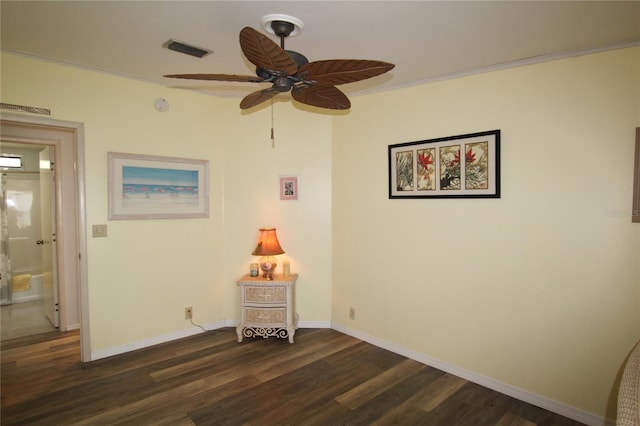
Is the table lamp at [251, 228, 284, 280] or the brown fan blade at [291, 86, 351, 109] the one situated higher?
the brown fan blade at [291, 86, 351, 109]

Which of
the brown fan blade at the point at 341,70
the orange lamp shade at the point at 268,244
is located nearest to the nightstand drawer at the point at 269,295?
the orange lamp shade at the point at 268,244

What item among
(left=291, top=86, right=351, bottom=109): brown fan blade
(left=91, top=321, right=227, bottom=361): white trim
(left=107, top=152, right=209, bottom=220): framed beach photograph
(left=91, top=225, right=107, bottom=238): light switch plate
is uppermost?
(left=291, top=86, right=351, bottom=109): brown fan blade

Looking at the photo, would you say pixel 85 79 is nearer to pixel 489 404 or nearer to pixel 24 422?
pixel 24 422

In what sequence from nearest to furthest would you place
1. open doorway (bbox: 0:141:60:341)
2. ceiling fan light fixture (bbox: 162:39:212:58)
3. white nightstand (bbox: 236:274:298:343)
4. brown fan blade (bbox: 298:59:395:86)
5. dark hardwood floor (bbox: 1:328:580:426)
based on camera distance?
brown fan blade (bbox: 298:59:395:86), dark hardwood floor (bbox: 1:328:580:426), ceiling fan light fixture (bbox: 162:39:212:58), white nightstand (bbox: 236:274:298:343), open doorway (bbox: 0:141:60:341)

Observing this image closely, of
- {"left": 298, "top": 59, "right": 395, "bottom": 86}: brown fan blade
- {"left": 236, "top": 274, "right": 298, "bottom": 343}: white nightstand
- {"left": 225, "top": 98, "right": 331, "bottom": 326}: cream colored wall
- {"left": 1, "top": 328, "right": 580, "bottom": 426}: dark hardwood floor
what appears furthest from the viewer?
{"left": 225, "top": 98, "right": 331, "bottom": 326}: cream colored wall

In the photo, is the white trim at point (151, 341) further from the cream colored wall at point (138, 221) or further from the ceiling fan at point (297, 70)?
the ceiling fan at point (297, 70)

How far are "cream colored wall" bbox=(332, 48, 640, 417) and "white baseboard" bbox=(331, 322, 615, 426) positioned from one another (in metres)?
0.04

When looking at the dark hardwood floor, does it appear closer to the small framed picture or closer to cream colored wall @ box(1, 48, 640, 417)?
cream colored wall @ box(1, 48, 640, 417)

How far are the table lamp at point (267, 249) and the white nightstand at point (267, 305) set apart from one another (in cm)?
17

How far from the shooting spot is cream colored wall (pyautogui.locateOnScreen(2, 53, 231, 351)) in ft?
9.70

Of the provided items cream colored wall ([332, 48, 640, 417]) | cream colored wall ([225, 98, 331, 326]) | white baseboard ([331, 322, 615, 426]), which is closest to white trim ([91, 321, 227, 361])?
cream colored wall ([225, 98, 331, 326])

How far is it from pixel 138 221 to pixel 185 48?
1722mm

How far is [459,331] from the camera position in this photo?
2.96 m

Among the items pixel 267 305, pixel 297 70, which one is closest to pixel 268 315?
pixel 267 305
